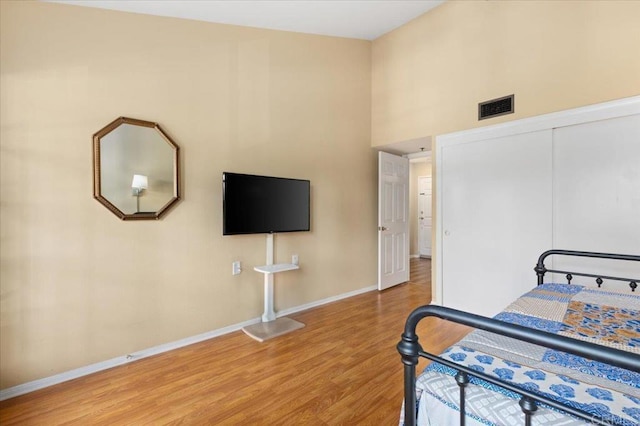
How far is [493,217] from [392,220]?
1504mm

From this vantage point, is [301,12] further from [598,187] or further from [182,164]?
[598,187]

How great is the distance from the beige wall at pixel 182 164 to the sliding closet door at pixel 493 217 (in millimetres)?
1448

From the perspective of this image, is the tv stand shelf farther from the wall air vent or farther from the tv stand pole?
the wall air vent

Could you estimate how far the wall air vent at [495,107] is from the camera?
2975mm

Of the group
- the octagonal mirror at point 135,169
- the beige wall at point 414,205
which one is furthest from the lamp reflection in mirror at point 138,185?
the beige wall at point 414,205

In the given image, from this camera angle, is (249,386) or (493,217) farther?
(493,217)

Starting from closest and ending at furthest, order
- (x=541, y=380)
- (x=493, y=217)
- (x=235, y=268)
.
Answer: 1. (x=541, y=380)
2. (x=235, y=268)
3. (x=493, y=217)

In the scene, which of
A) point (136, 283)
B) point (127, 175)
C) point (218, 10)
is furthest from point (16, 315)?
point (218, 10)

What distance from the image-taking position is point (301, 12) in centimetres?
306

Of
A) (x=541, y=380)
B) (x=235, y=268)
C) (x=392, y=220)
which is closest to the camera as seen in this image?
(x=541, y=380)

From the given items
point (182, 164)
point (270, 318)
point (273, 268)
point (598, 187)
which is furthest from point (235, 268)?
point (598, 187)

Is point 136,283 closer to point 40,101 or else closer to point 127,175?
point 127,175

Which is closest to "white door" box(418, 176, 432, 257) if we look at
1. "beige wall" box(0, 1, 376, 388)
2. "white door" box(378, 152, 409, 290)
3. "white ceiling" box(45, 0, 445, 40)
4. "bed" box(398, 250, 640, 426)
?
"white door" box(378, 152, 409, 290)

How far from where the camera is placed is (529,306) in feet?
5.41
